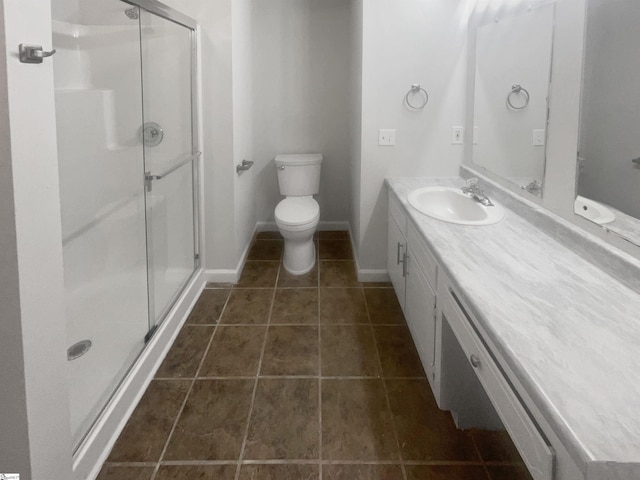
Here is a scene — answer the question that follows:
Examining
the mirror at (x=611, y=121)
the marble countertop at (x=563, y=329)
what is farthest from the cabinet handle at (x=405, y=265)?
the mirror at (x=611, y=121)

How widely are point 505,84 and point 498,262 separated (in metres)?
1.27

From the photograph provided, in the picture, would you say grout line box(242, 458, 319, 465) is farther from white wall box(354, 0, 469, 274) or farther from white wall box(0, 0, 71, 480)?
white wall box(354, 0, 469, 274)

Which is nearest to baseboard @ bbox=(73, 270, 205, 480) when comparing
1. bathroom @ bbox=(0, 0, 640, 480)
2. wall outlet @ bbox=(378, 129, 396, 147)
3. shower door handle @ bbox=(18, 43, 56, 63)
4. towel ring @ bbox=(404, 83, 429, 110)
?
bathroom @ bbox=(0, 0, 640, 480)

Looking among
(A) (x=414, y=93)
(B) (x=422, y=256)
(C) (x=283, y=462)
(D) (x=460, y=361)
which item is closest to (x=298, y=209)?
(A) (x=414, y=93)

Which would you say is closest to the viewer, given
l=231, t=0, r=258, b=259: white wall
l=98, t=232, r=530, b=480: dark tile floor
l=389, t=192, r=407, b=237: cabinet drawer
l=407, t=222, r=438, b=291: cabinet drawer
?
l=98, t=232, r=530, b=480: dark tile floor

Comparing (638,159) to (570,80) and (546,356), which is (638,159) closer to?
(570,80)

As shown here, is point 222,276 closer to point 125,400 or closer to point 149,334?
point 149,334

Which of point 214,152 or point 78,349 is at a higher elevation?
point 214,152

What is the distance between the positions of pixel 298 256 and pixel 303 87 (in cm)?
170

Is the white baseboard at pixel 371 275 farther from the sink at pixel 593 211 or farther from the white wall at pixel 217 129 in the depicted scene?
the sink at pixel 593 211

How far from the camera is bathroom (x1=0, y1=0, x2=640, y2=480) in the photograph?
4.07 feet

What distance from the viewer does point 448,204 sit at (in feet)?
9.21

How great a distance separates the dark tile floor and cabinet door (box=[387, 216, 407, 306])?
0.22 metres

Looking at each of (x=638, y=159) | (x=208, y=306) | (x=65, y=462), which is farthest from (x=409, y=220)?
(x=65, y=462)
